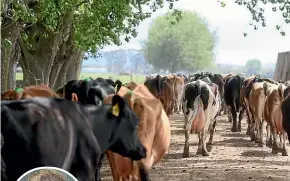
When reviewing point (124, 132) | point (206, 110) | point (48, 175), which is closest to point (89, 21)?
point (206, 110)

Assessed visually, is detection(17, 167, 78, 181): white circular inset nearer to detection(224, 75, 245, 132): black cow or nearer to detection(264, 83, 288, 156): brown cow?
detection(264, 83, 288, 156): brown cow

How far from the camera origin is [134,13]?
25484 millimetres

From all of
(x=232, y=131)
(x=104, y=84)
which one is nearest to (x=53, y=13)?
(x=104, y=84)

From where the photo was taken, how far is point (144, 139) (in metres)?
8.27

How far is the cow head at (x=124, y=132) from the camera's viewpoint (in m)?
6.77

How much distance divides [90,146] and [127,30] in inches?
811

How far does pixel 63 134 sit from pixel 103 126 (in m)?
0.74

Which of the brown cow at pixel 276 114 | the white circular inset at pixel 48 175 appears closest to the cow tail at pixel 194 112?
the brown cow at pixel 276 114

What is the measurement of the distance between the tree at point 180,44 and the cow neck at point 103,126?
82771 millimetres

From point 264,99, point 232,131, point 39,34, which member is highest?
point 39,34

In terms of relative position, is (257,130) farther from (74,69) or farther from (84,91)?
(74,69)

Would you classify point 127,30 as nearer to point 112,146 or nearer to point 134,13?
point 134,13

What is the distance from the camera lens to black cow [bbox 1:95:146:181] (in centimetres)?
554

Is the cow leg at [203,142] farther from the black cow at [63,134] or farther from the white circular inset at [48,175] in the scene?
the white circular inset at [48,175]
